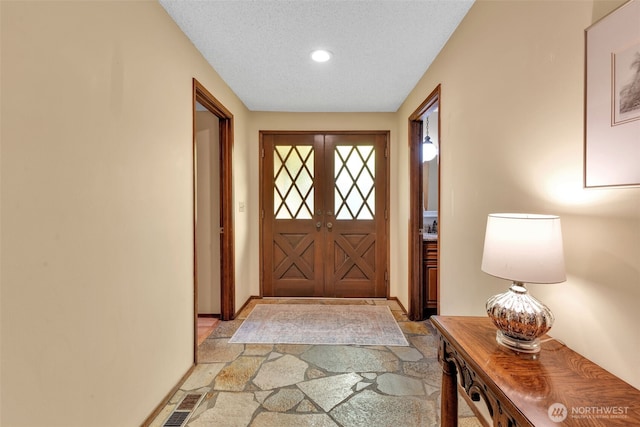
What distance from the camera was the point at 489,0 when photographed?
166 centimetres

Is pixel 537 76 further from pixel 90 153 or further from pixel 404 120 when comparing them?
pixel 404 120

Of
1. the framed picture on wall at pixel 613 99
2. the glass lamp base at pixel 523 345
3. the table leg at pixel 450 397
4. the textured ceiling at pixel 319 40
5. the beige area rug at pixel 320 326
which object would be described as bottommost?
the beige area rug at pixel 320 326

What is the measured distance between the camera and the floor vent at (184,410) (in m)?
1.69

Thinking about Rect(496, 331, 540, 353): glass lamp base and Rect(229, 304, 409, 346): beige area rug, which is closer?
Rect(496, 331, 540, 353): glass lamp base

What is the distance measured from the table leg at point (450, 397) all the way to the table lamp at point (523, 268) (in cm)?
31

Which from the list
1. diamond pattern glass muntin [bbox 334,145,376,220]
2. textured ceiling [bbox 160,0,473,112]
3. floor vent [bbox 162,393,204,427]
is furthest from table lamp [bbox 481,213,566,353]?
diamond pattern glass muntin [bbox 334,145,376,220]

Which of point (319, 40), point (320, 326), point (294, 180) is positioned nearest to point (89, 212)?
point (319, 40)

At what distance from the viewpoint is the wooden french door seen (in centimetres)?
391

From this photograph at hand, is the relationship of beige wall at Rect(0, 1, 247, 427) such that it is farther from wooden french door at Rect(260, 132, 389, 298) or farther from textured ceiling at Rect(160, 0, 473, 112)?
wooden french door at Rect(260, 132, 389, 298)

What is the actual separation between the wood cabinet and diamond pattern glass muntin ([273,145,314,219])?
154 centimetres

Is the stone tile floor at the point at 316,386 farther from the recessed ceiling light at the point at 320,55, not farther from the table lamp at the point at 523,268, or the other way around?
the recessed ceiling light at the point at 320,55

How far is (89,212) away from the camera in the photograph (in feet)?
4.12

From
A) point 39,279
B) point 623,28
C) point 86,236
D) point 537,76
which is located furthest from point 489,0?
point 39,279

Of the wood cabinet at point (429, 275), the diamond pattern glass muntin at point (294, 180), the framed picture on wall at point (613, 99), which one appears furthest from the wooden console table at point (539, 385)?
the diamond pattern glass muntin at point (294, 180)
